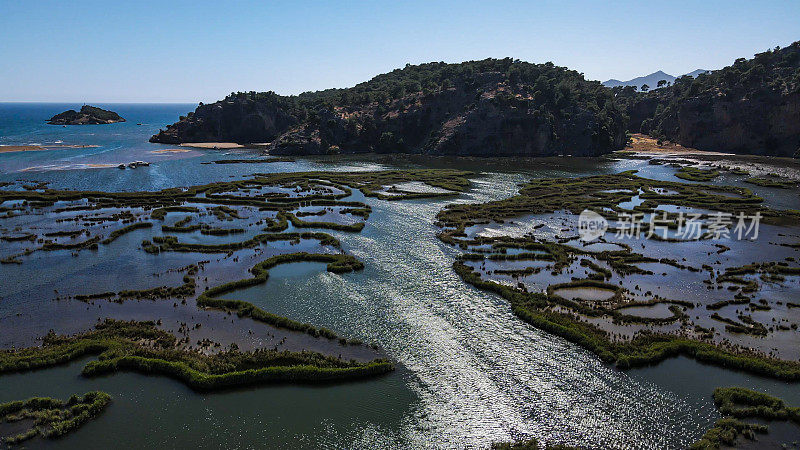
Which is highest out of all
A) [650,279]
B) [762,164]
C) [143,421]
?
[762,164]

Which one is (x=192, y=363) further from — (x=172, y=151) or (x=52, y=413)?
Answer: (x=172, y=151)

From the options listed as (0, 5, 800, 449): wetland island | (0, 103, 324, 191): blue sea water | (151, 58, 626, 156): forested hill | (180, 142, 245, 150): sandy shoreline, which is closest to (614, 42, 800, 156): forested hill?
(151, 58, 626, 156): forested hill

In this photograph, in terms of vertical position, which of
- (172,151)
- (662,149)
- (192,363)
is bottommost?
(192,363)

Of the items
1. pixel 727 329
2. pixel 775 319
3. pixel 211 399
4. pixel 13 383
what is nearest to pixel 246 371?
pixel 211 399

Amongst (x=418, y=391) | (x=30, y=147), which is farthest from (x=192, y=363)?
(x=30, y=147)

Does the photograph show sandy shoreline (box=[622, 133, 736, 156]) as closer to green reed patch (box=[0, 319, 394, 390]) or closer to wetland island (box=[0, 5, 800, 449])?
wetland island (box=[0, 5, 800, 449])

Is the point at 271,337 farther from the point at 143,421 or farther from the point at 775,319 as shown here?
the point at 775,319
